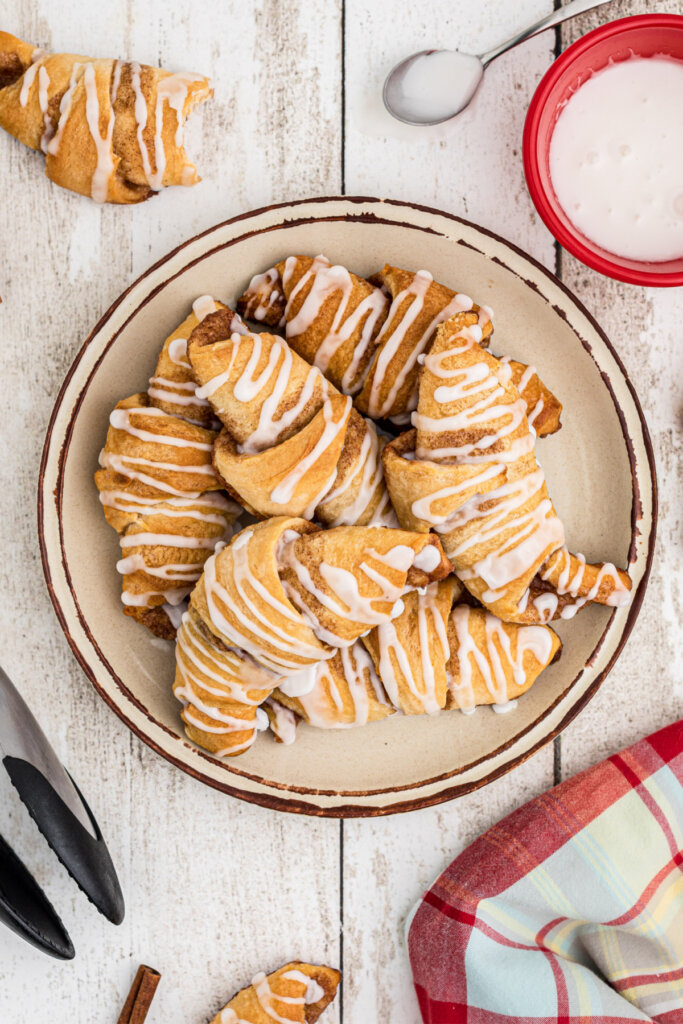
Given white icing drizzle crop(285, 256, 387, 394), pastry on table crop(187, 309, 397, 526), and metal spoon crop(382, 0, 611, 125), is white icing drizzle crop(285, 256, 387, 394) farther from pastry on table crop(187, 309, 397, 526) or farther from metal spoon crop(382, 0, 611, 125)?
metal spoon crop(382, 0, 611, 125)

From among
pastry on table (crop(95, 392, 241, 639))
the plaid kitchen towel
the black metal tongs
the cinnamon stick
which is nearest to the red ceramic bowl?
pastry on table (crop(95, 392, 241, 639))

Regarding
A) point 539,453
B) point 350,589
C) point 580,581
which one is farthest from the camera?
point 539,453

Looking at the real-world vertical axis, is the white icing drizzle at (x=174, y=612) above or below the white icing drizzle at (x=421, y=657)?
above

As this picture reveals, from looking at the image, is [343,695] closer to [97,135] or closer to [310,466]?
[310,466]

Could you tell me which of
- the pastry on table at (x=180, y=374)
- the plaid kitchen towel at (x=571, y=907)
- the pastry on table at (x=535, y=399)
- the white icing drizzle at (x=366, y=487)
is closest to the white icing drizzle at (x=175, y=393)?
the pastry on table at (x=180, y=374)

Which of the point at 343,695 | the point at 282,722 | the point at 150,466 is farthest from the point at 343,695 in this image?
the point at 150,466

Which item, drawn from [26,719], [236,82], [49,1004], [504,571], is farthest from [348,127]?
[49,1004]

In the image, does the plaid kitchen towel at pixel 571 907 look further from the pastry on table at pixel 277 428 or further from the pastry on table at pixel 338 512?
the pastry on table at pixel 277 428
